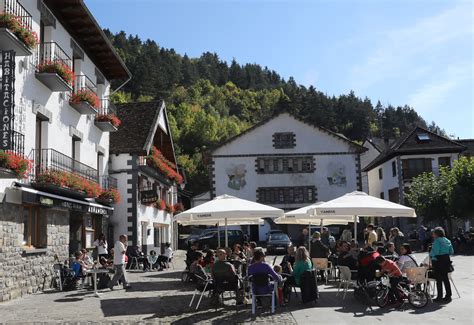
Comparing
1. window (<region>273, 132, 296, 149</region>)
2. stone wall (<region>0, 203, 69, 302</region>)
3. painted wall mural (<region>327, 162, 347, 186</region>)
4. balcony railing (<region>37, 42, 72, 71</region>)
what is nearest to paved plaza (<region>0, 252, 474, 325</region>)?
stone wall (<region>0, 203, 69, 302</region>)

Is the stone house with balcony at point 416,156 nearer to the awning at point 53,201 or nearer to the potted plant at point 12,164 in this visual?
the awning at point 53,201

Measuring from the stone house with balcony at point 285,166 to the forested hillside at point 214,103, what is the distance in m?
34.4

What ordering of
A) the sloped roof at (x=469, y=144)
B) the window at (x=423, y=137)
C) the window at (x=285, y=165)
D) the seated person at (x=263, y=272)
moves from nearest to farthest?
the seated person at (x=263, y=272) < the window at (x=423, y=137) < the window at (x=285, y=165) < the sloped roof at (x=469, y=144)

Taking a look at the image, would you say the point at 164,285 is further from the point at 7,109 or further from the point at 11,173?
the point at 7,109

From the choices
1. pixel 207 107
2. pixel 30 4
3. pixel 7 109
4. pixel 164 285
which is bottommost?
pixel 164 285

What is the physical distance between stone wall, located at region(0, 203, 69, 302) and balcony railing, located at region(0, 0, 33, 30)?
4946 mm

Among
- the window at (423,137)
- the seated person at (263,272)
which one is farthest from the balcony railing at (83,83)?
the window at (423,137)

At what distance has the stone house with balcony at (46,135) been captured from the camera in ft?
42.4

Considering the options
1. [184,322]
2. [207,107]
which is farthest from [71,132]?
[207,107]

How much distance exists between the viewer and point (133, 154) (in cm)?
2664

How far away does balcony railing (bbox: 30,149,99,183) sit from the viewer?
15.5m

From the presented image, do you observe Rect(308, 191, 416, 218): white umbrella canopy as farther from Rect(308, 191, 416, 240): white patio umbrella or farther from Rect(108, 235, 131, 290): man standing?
Rect(108, 235, 131, 290): man standing

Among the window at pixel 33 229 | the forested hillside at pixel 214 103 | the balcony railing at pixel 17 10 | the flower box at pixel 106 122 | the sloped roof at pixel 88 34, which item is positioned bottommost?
the window at pixel 33 229

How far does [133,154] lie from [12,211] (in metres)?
12.8
